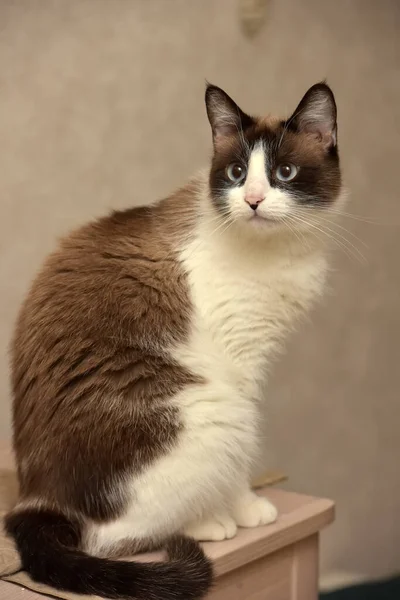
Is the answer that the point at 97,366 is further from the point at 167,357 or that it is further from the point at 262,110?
the point at 262,110

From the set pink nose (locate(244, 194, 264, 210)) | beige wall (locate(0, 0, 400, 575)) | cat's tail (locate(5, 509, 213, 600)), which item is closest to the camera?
cat's tail (locate(5, 509, 213, 600))

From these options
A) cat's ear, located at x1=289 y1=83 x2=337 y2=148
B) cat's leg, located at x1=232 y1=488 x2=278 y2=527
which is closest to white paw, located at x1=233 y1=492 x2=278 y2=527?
cat's leg, located at x1=232 y1=488 x2=278 y2=527

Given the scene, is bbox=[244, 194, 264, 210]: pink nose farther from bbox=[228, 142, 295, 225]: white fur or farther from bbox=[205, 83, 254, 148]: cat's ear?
bbox=[205, 83, 254, 148]: cat's ear

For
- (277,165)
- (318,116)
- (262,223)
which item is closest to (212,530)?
(262,223)

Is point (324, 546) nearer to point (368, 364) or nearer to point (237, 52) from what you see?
point (368, 364)

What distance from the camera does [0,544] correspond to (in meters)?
1.11

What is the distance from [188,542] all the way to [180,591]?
0.39 feet

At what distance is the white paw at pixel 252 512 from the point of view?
1252 mm

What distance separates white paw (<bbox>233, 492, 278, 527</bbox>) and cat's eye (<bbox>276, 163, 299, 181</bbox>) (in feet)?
1.78

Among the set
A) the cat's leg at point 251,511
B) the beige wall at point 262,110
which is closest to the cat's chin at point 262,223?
the cat's leg at point 251,511

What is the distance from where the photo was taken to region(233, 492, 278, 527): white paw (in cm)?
125

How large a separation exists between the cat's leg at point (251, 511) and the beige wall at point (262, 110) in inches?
34.1

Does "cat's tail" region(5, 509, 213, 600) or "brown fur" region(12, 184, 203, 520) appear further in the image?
"brown fur" region(12, 184, 203, 520)

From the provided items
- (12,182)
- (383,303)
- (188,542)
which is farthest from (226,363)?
(383,303)
